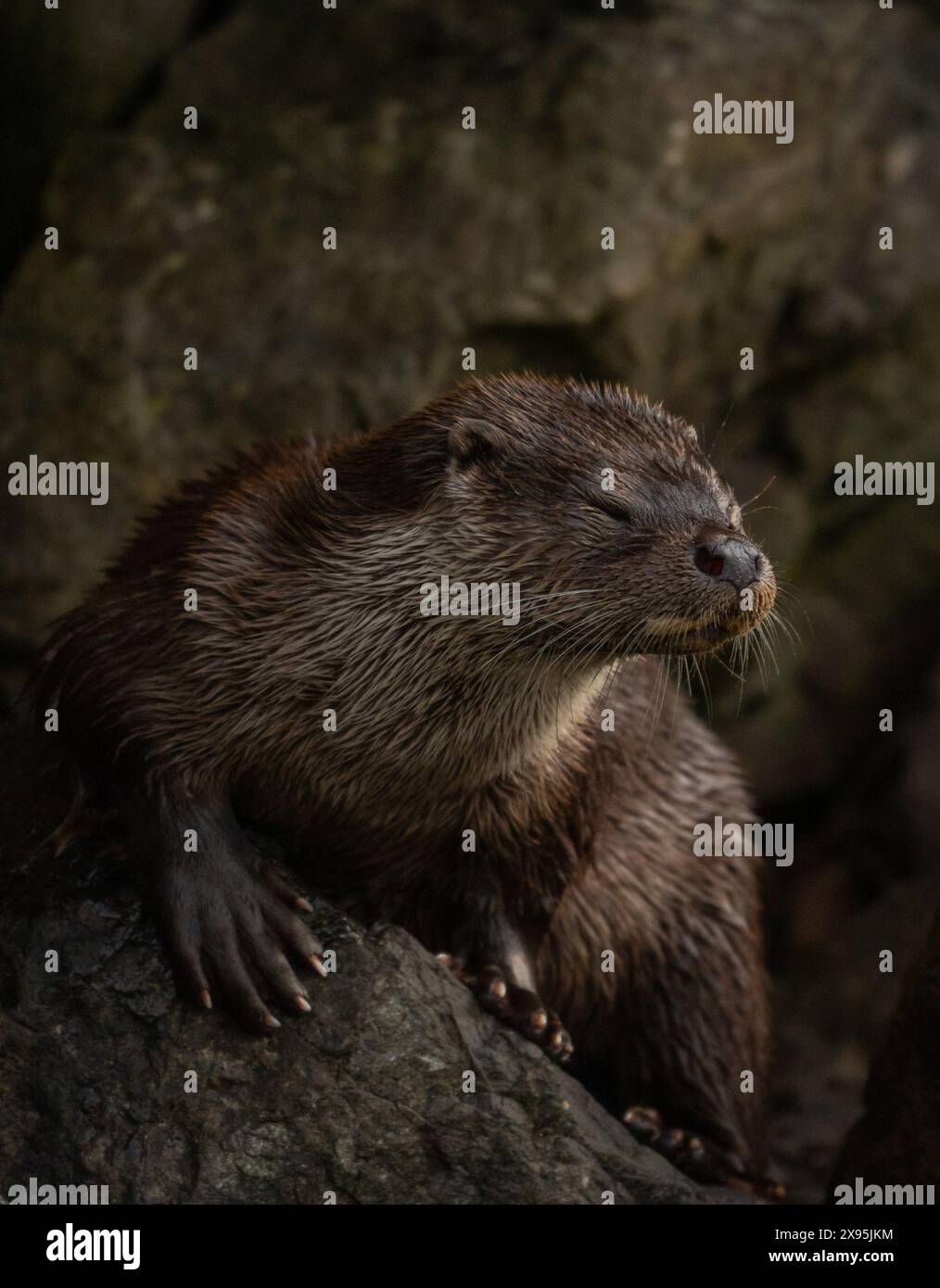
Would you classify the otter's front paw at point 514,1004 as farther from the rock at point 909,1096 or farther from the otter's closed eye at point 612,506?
the otter's closed eye at point 612,506

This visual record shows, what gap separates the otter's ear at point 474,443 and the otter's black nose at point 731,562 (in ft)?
1.62

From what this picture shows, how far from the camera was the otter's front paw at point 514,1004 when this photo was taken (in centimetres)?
394

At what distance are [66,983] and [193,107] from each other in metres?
3.60

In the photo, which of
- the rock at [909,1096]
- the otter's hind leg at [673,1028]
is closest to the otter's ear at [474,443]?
the otter's hind leg at [673,1028]

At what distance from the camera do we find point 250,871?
12.3ft

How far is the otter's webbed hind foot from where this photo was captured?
14.9ft

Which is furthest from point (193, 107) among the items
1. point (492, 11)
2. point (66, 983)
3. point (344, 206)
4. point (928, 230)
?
point (66, 983)

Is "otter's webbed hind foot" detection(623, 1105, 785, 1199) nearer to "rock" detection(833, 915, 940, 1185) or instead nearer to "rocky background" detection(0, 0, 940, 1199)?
"rock" detection(833, 915, 940, 1185)

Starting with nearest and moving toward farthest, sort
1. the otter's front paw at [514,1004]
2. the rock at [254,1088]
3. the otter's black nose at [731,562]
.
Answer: the otter's black nose at [731,562] → the rock at [254,1088] → the otter's front paw at [514,1004]

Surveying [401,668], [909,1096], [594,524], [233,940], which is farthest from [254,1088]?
[909,1096]

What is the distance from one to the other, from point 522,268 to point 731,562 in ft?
9.47

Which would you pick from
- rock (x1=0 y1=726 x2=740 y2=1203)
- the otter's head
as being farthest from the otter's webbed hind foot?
the otter's head

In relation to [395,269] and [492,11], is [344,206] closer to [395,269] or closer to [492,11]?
[395,269]

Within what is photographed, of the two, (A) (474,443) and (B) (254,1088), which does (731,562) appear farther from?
(B) (254,1088)
